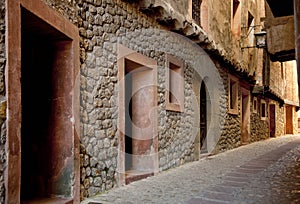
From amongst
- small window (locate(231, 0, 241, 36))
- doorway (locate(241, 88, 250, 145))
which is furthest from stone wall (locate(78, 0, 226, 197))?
doorway (locate(241, 88, 250, 145))

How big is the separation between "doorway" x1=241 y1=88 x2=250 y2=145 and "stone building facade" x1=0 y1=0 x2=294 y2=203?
5692 millimetres

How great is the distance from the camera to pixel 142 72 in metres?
5.55

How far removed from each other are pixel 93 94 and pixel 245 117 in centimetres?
1001

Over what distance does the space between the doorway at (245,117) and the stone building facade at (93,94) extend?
5692mm

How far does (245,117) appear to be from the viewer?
12883 mm

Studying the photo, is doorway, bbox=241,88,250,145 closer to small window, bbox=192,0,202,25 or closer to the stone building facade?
small window, bbox=192,0,202,25

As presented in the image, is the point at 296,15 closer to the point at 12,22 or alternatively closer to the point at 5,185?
the point at 12,22

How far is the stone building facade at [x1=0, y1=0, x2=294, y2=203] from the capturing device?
2.66m

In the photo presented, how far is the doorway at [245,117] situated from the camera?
12.6 metres

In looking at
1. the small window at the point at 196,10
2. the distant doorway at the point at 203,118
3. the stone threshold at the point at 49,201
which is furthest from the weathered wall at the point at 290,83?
the stone threshold at the point at 49,201

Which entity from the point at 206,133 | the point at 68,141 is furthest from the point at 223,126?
the point at 68,141

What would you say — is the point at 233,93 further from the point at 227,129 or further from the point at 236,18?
the point at 236,18

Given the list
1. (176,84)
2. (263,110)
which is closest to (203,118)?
(176,84)

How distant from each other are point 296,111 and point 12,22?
22.7m
